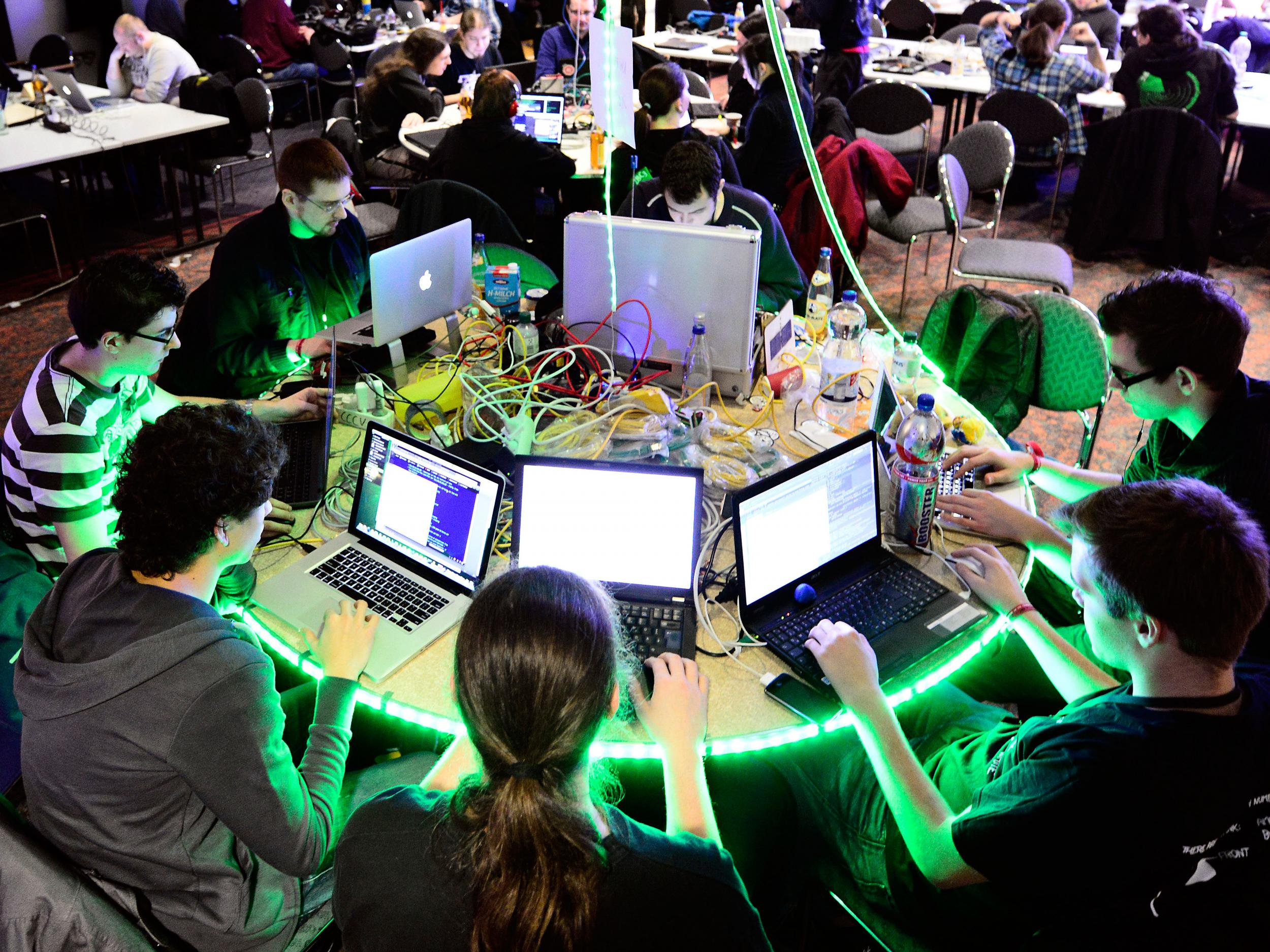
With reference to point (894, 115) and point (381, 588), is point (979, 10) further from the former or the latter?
point (381, 588)

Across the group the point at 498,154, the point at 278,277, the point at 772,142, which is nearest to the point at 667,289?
the point at 278,277

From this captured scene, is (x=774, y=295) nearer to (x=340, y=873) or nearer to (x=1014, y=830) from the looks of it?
(x=1014, y=830)

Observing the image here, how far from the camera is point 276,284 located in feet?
9.40

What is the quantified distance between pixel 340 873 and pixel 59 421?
4.43 feet

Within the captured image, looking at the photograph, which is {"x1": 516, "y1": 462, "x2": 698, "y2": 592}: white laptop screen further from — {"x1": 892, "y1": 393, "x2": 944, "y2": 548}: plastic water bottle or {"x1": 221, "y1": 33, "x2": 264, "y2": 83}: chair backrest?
{"x1": 221, "y1": 33, "x2": 264, "y2": 83}: chair backrest

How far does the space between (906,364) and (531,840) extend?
179 cm

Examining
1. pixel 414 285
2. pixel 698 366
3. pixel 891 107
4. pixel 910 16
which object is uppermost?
pixel 910 16

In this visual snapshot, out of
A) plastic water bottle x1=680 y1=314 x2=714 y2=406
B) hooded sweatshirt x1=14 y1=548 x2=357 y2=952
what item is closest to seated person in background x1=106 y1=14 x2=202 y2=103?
plastic water bottle x1=680 y1=314 x2=714 y2=406

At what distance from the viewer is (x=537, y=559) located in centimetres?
186

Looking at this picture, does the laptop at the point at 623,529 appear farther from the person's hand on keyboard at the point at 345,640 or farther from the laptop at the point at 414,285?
the laptop at the point at 414,285

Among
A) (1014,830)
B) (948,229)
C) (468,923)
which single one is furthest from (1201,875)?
(948,229)

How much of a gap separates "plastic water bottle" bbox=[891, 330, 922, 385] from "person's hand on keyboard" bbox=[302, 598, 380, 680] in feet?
4.73

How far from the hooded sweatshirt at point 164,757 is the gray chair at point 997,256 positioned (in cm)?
343

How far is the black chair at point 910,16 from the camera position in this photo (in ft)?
26.5
